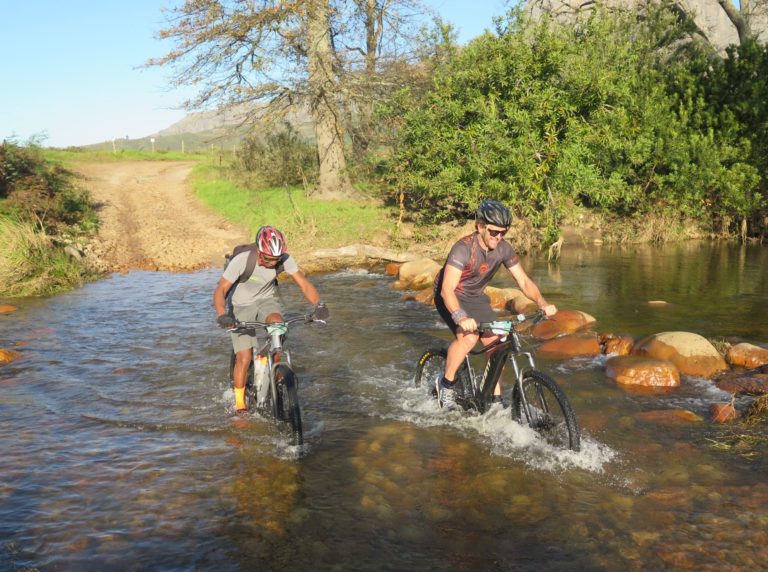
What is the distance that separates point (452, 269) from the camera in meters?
6.25

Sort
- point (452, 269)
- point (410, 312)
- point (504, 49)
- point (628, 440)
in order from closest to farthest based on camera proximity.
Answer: point (452, 269) → point (628, 440) → point (410, 312) → point (504, 49)

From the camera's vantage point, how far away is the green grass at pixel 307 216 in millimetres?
20484

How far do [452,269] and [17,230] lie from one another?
13.3 metres

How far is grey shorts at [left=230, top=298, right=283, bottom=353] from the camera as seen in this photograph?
692 centimetres

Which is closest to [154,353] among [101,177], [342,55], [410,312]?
[410,312]

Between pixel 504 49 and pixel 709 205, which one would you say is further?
pixel 709 205

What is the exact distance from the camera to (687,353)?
9.13m

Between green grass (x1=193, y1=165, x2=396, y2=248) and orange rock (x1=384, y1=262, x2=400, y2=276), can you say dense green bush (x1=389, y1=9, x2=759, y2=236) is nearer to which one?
green grass (x1=193, y1=165, x2=396, y2=248)

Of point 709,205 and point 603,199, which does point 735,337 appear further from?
point 709,205

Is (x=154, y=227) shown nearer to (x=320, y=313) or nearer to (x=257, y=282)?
(x=257, y=282)

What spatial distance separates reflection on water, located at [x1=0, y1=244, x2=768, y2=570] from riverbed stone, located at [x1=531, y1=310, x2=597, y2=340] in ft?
4.81

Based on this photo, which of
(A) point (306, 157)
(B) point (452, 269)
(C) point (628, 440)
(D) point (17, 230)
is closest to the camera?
(B) point (452, 269)

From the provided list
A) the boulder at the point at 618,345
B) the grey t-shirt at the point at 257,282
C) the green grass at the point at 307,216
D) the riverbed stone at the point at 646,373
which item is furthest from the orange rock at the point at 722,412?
the green grass at the point at 307,216

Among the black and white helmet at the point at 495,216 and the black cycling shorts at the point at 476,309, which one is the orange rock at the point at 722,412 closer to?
the black cycling shorts at the point at 476,309
